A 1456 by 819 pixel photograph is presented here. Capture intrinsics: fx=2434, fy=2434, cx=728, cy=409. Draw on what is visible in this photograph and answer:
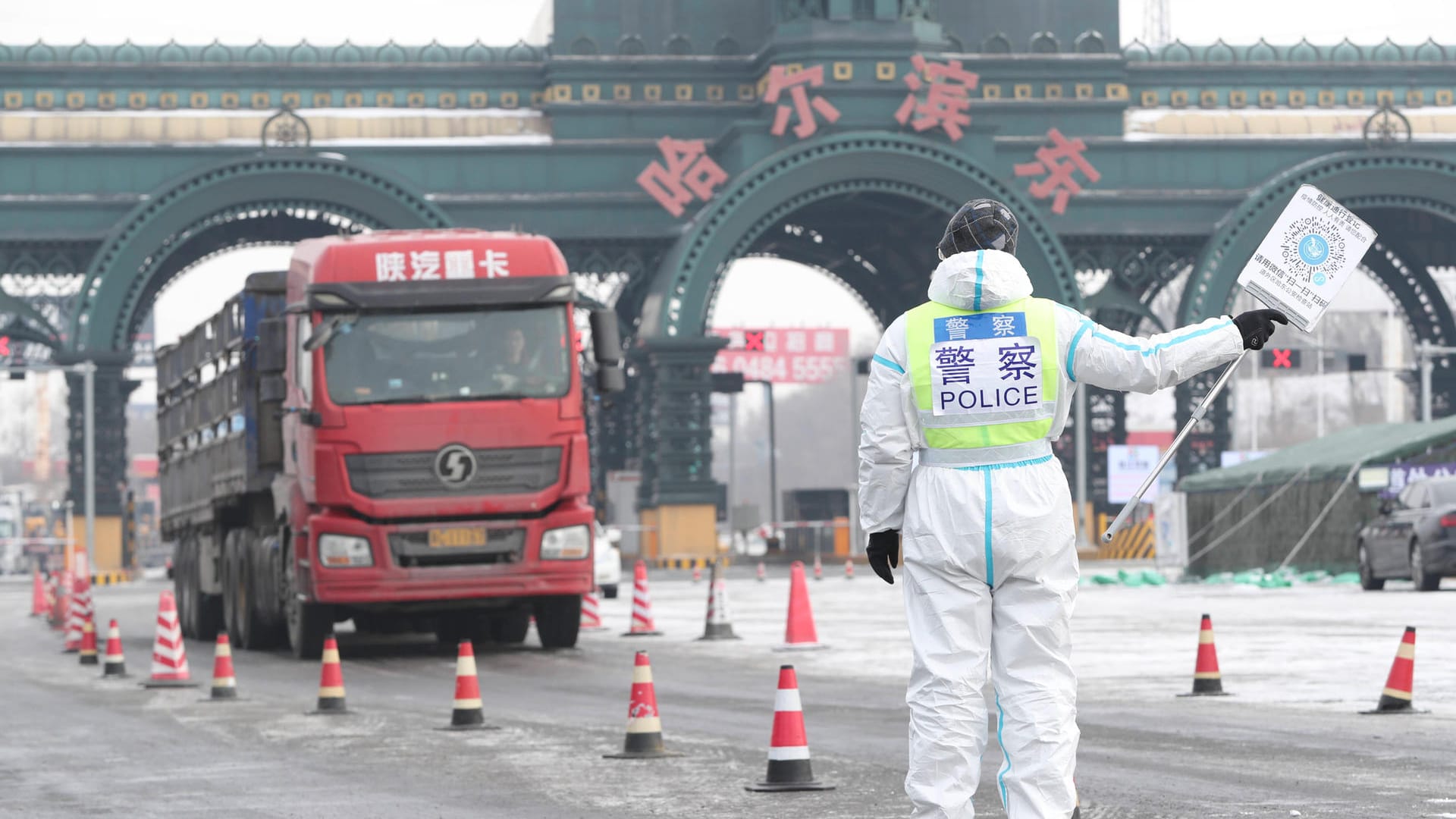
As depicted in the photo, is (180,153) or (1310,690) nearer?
(1310,690)

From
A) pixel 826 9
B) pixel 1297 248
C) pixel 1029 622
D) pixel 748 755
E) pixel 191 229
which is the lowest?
pixel 748 755

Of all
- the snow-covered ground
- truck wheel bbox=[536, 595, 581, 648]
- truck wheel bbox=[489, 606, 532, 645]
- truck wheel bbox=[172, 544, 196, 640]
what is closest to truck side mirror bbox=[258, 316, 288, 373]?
truck wheel bbox=[536, 595, 581, 648]

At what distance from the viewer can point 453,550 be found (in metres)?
22.3

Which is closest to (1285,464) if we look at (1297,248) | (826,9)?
(826,9)

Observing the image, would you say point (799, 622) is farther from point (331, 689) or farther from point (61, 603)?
point (61, 603)

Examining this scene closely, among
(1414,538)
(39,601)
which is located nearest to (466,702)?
(1414,538)

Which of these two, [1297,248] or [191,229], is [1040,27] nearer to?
[191,229]

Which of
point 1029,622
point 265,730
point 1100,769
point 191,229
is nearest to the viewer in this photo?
point 1029,622

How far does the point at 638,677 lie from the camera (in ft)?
42.3

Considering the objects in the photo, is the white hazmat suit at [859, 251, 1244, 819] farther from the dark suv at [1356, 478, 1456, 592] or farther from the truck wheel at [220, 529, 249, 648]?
the dark suv at [1356, 478, 1456, 592]

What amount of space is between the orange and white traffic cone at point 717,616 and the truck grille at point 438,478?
172 inches

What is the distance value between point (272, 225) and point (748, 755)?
5146cm

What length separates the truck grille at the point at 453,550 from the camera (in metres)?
22.3

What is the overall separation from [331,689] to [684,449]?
4156 cm
